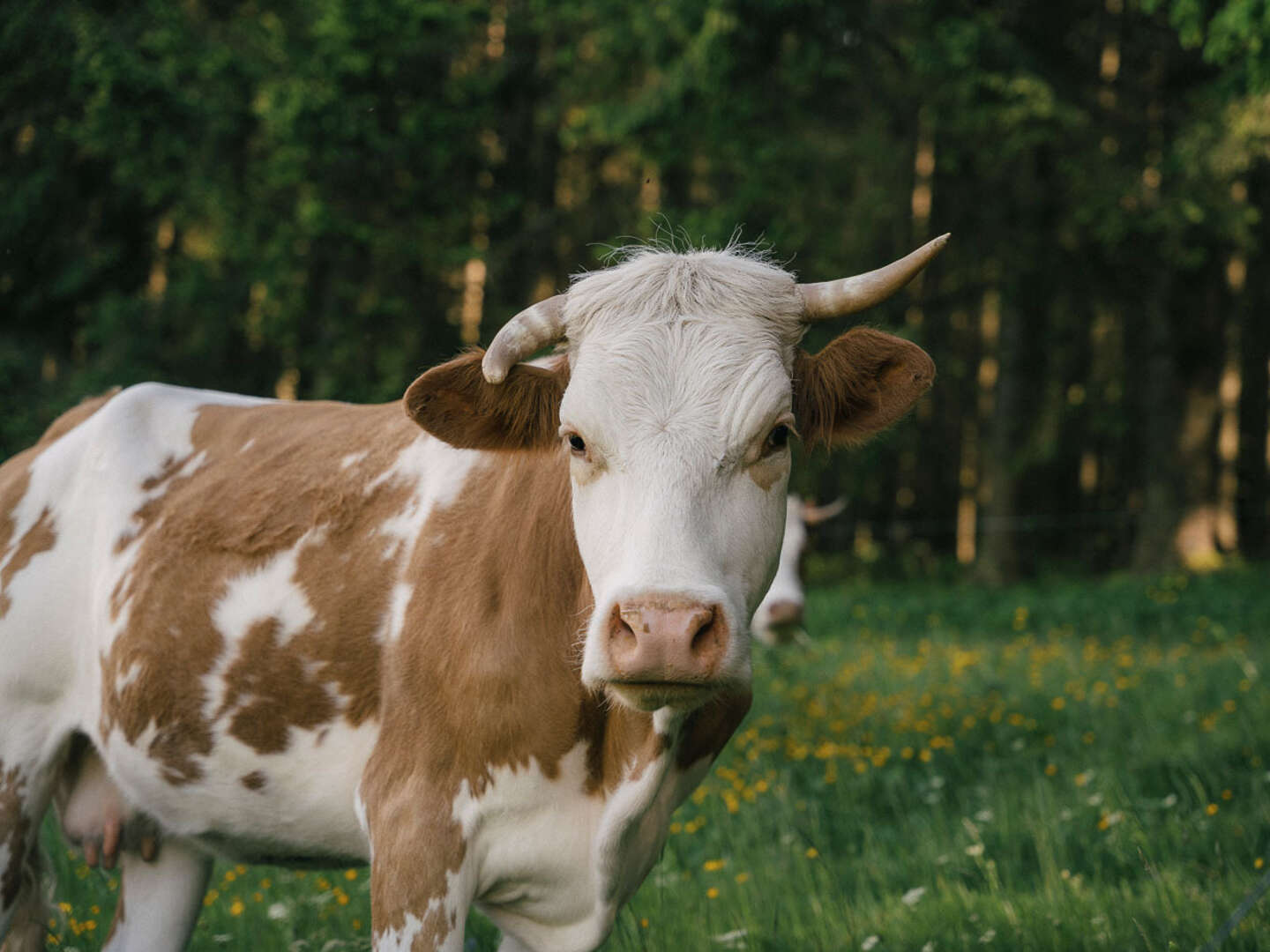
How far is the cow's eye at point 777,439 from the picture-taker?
9.81 ft

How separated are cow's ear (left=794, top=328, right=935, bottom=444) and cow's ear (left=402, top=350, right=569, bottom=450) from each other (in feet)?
1.95

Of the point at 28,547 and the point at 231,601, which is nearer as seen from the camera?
the point at 231,601

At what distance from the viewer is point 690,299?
3.11 meters

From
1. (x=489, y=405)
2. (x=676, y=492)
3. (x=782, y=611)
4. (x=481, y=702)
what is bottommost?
(x=782, y=611)

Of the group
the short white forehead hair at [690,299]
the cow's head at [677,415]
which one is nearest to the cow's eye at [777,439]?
the cow's head at [677,415]

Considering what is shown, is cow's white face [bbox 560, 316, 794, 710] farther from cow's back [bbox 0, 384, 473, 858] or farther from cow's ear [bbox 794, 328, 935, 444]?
cow's back [bbox 0, 384, 473, 858]

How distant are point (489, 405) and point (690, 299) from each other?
1.79 ft

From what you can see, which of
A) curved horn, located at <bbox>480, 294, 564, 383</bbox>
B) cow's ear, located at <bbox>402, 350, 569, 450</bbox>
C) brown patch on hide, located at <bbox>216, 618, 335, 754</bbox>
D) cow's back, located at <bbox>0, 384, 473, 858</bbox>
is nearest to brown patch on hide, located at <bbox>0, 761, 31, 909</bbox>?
cow's back, located at <bbox>0, 384, 473, 858</bbox>

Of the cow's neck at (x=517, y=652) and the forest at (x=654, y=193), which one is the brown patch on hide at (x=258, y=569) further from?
the forest at (x=654, y=193)

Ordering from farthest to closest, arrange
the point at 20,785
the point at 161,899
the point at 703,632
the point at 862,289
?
1. the point at 161,899
2. the point at 20,785
3. the point at 862,289
4. the point at 703,632

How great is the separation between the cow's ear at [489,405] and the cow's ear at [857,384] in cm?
59

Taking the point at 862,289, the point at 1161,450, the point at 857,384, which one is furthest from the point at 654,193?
the point at 862,289

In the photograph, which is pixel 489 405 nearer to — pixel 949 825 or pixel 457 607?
pixel 457 607

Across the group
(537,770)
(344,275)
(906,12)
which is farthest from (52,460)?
(344,275)
